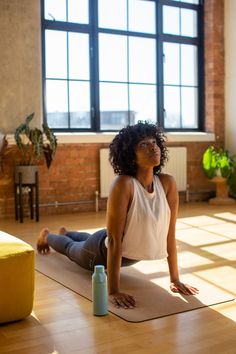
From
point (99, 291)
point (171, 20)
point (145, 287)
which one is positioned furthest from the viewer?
point (171, 20)

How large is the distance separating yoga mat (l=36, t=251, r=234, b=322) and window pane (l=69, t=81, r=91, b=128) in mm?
2962

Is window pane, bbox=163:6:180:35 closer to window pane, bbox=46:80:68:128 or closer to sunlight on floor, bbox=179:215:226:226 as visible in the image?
window pane, bbox=46:80:68:128

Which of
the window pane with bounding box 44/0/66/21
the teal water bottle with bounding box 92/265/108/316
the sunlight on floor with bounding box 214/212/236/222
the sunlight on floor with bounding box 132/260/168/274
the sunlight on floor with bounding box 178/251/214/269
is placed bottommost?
the sunlight on floor with bounding box 214/212/236/222

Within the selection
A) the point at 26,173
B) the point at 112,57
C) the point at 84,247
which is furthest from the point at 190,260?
the point at 112,57

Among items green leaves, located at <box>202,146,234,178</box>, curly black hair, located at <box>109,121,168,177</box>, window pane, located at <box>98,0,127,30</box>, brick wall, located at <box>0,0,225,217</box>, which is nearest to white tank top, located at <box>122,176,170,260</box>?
curly black hair, located at <box>109,121,168,177</box>

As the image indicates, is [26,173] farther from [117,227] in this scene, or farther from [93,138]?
[117,227]

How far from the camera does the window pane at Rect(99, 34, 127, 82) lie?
673 cm

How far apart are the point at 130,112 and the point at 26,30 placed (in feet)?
5.83

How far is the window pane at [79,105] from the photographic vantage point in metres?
6.54

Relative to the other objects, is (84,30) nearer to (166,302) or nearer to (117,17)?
(117,17)

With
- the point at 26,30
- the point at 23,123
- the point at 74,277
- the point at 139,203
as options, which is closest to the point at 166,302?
the point at 139,203

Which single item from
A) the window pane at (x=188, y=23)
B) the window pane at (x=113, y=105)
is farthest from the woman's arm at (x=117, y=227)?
the window pane at (x=188, y=23)

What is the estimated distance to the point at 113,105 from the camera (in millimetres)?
6836

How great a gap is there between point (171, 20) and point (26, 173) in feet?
10.3
